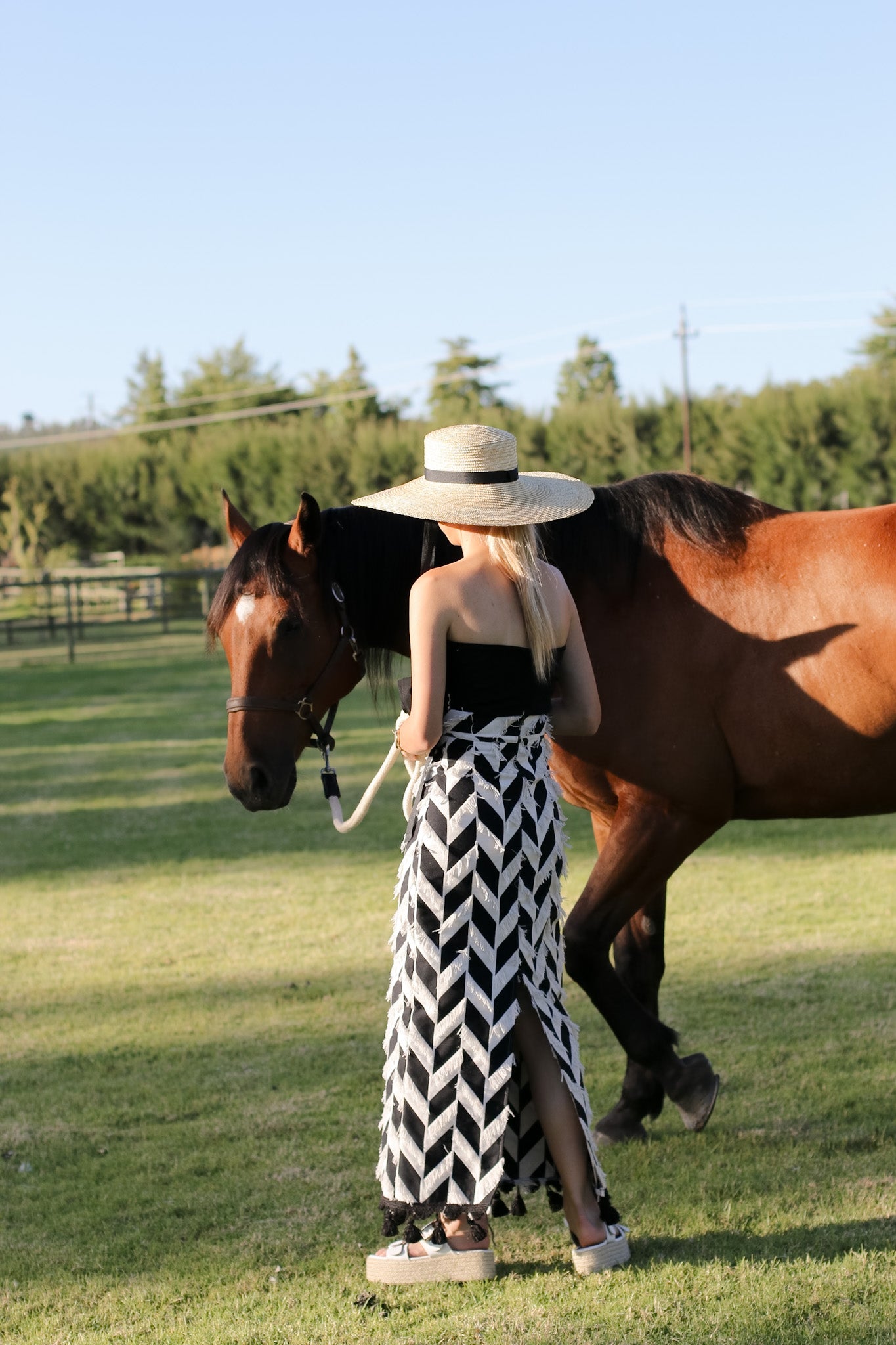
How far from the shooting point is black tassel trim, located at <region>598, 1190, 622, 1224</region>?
9.36ft

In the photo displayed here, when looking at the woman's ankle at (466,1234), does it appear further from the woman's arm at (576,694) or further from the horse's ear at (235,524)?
the horse's ear at (235,524)

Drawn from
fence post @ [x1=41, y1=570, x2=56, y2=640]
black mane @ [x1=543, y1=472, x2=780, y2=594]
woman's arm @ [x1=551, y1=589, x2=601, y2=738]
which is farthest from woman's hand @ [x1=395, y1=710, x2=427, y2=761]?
fence post @ [x1=41, y1=570, x2=56, y2=640]

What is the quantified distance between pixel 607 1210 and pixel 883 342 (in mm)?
43963

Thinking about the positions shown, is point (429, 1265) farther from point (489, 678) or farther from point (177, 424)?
point (177, 424)

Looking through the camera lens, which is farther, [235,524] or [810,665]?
[235,524]

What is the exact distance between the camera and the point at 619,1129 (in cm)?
375

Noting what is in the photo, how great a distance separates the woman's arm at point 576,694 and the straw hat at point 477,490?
0.95ft

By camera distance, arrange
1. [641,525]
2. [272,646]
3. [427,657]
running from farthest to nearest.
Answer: [641,525] → [272,646] → [427,657]

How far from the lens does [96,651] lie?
25.1 m

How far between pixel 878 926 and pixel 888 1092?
1.96 metres

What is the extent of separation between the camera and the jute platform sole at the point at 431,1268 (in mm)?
2785

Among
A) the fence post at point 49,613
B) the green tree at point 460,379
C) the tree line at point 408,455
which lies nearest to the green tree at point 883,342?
the tree line at point 408,455

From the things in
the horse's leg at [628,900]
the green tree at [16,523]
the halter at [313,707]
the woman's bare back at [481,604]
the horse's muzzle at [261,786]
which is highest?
the woman's bare back at [481,604]

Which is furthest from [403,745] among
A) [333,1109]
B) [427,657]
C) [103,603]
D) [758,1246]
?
[103,603]
